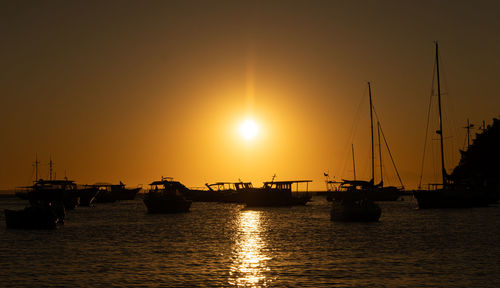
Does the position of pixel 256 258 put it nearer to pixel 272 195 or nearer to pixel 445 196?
pixel 445 196

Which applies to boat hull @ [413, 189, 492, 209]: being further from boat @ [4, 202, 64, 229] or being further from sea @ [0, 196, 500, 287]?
boat @ [4, 202, 64, 229]

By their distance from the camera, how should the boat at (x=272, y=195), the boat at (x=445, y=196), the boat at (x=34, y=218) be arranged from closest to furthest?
the boat at (x=34, y=218) < the boat at (x=445, y=196) < the boat at (x=272, y=195)

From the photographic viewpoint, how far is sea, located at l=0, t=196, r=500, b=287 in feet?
111

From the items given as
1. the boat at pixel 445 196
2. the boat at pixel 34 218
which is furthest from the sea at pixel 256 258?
the boat at pixel 445 196

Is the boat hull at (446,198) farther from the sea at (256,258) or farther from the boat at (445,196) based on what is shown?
the sea at (256,258)

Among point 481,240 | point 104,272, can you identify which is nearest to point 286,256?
point 104,272

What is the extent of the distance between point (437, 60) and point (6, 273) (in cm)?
8168

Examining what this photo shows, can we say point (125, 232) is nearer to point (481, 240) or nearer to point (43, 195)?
point (481, 240)

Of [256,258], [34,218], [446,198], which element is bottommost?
[256,258]

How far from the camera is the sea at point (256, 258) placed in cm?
3375

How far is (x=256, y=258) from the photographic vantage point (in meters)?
44.2

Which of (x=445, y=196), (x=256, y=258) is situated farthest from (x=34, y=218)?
(x=445, y=196)

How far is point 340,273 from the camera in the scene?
36281 millimetres

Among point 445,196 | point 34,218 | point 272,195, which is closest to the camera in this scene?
point 34,218
